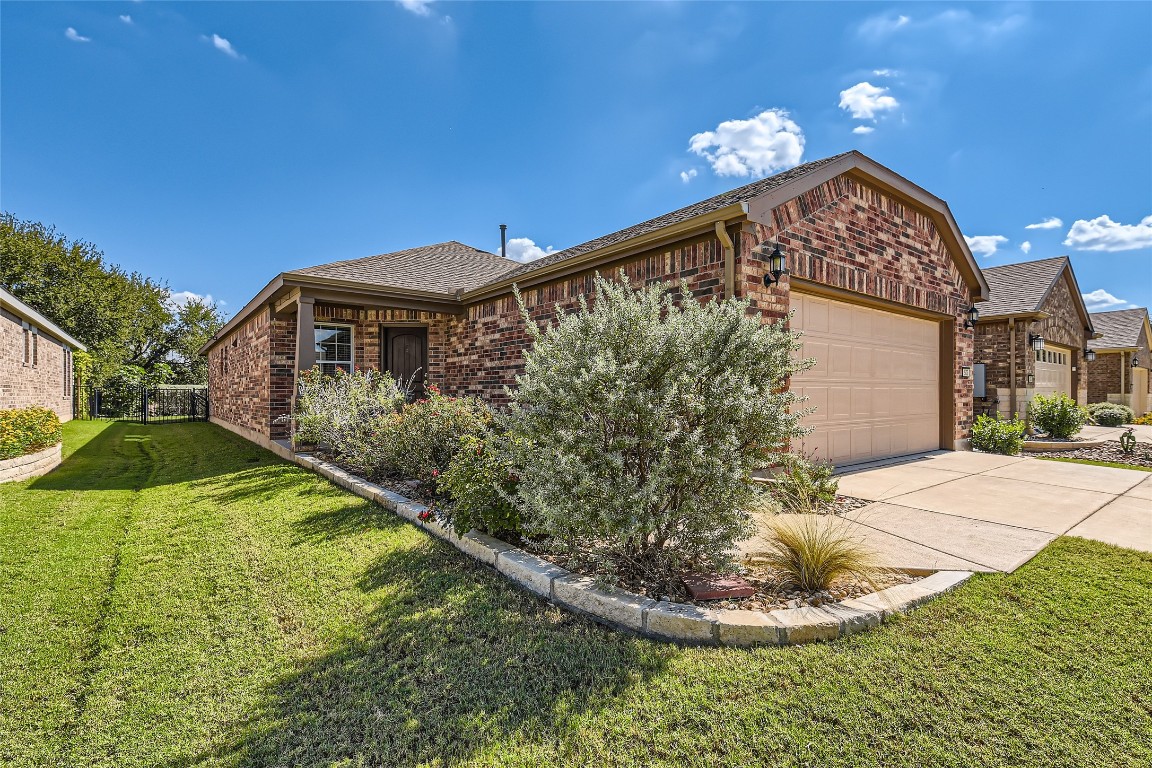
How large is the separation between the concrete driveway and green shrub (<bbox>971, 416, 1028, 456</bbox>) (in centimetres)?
184

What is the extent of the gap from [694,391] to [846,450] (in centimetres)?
504

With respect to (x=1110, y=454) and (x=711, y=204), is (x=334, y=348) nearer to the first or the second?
(x=711, y=204)

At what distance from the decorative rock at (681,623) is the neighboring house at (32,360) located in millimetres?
15967

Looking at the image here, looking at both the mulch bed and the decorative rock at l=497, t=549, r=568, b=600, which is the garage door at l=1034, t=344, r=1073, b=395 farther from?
the decorative rock at l=497, t=549, r=568, b=600

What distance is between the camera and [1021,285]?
13.4 metres

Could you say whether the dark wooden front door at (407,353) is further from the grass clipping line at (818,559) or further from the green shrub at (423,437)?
the grass clipping line at (818,559)

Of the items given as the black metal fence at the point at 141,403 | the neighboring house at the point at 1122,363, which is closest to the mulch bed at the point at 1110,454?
the neighboring house at the point at 1122,363

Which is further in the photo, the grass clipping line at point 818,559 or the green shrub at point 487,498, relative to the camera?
the green shrub at point 487,498

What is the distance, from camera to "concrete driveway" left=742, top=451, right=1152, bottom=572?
11.6ft

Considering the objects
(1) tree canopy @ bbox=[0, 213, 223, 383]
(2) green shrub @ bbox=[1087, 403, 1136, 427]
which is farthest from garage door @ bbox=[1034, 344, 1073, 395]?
(1) tree canopy @ bbox=[0, 213, 223, 383]

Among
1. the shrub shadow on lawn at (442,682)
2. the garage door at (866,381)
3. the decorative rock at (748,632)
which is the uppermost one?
the garage door at (866,381)

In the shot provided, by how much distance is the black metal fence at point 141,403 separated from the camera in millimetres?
19641

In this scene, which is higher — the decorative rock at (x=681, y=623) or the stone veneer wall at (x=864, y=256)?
the stone veneer wall at (x=864, y=256)

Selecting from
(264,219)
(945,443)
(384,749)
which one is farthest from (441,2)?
(264,219)
